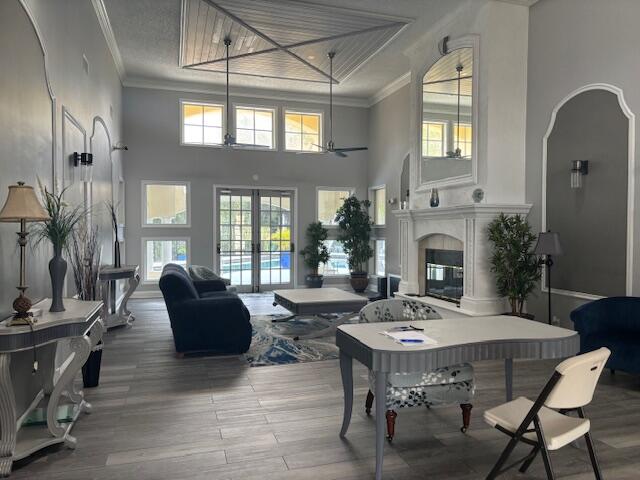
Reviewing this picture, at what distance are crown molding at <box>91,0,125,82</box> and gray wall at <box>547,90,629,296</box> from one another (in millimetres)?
6104

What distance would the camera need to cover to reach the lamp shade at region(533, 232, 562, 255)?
5.15 metres

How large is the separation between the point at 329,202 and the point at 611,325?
7260mm

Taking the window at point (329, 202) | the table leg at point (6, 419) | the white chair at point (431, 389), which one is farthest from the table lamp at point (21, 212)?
the window at point (329, 202)

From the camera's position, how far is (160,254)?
973 cm

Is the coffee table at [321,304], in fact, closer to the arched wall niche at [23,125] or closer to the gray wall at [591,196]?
the gray wall at [591,196]

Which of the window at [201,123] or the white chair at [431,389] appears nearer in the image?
the white chair at [431,389]

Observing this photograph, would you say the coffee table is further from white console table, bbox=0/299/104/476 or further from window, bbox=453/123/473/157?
white console table, bbox=0/299/104/476

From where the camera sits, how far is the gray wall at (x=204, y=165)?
948 centimetres

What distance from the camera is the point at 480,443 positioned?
10.0 ft

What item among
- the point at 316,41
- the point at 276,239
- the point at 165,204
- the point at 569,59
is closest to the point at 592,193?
the point at 569,59

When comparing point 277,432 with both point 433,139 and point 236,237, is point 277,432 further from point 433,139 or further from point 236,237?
point 236,237

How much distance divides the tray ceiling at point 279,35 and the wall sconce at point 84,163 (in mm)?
2581

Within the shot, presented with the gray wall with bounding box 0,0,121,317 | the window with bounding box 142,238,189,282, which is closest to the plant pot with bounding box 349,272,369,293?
the window with bounding box 142,238,189,282

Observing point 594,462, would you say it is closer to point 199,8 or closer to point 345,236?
point 199,8
